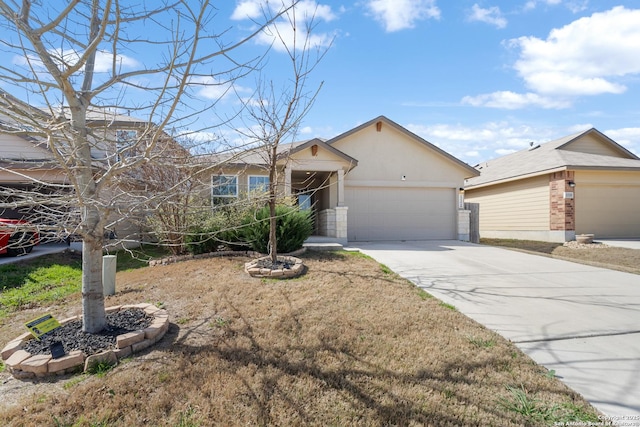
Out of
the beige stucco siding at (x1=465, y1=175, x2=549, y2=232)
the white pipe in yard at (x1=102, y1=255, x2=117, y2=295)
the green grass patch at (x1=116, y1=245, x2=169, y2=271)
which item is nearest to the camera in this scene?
the white pipe in yard at (x1=102, y1=255, x2=117, y2=295)

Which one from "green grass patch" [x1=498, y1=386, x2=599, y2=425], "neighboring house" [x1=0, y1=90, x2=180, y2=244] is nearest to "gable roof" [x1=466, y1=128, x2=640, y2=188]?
"green grass patch" [x1=498, y1=386, x2=599, y2=425]

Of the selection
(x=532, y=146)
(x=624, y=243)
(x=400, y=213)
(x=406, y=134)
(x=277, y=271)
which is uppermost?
(x=532, y=146)

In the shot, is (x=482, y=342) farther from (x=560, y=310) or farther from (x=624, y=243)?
(x=624, y=243)

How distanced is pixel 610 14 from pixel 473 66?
11.8 ft

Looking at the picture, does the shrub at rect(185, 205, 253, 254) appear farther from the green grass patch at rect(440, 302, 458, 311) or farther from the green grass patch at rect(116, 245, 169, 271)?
the green grass patch at rect(440, 302, 458, 311)

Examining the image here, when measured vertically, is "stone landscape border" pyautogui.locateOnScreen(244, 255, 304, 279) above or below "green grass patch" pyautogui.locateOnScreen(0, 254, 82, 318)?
above

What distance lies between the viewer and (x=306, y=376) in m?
2.73

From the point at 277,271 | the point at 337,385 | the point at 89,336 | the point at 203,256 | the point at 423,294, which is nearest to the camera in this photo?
the point at 337,385

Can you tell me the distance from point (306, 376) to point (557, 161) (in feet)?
52.0

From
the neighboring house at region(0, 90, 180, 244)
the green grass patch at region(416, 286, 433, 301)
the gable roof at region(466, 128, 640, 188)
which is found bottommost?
the green grass patch at region(416, 286, 433, 301)

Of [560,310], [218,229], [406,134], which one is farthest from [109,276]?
[406,134]

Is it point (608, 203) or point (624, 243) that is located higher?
point (608, 203)

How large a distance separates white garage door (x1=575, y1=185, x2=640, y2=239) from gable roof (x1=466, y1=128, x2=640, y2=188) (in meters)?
1.08

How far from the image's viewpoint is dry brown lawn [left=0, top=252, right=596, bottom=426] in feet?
7.43
